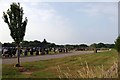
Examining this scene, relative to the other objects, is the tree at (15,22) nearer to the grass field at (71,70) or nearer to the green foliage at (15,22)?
the green foliage at (15,22)

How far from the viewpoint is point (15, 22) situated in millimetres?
26891

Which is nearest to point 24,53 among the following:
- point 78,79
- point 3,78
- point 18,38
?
point 18,38

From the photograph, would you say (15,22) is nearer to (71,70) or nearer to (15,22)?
(15,22)

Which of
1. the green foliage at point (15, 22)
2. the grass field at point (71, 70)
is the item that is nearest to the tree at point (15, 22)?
the green foliage at point (15, 22)

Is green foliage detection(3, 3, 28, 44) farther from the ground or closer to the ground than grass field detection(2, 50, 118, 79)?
farther from the ground

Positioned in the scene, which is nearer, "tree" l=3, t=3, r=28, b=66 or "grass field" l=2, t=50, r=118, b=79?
"grass field" l=2, t=50, r=118, b=79

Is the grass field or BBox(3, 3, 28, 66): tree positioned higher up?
BBox(3, 3, 28, 66): tree

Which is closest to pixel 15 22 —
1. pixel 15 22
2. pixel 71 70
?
pixel 15 22

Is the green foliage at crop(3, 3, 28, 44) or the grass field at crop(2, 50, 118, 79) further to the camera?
the green foliage at crop(3, 3, 28, 44)

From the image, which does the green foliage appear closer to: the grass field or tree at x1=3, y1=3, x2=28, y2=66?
tree at x1=3, y1=3, x2=28, y2=66

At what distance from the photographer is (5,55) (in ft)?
127

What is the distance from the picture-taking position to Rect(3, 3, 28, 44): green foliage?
88.4ft

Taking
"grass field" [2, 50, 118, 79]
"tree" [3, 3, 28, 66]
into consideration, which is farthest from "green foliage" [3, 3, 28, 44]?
"grass field" [2, 50, 118, 79]

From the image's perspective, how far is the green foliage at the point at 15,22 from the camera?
26.9m
